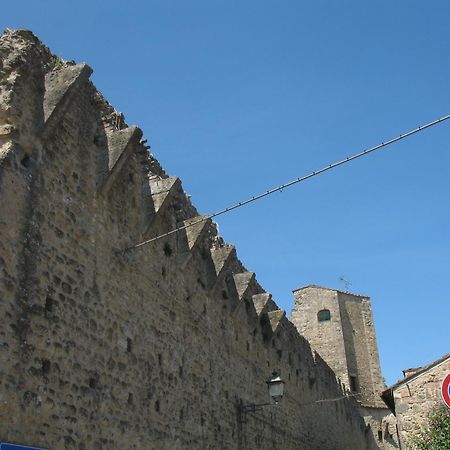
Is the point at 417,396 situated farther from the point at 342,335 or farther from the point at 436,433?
the point at 342,335

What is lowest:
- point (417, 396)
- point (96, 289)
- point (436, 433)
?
point (436, 433)

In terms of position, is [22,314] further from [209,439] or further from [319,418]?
[319,418]

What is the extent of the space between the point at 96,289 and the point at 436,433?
9506 millimetres

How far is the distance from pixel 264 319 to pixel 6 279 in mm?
9866

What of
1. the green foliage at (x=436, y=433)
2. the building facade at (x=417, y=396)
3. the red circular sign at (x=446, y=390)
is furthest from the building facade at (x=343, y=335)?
the green foliage at (x=436, y=433)

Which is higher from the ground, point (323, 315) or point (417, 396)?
point (323, 315)

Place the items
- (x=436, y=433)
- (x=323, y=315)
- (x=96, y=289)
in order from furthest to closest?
1. (x=323, y=315)
2. (x=436, y=433)
3. (x=96, y=289)

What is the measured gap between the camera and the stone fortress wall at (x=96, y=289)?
22.2 ft

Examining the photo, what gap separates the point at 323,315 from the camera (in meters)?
36.0

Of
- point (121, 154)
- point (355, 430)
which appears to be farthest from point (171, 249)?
point (355, 430)

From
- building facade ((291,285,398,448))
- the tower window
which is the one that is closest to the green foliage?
building facade ((291,285,398,448))

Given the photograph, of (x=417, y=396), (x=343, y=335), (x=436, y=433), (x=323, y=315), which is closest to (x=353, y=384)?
(x=343, y=335)

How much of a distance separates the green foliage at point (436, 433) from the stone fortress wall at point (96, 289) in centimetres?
415

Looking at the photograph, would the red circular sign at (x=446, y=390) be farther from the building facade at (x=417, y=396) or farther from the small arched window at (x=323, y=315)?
the small arched window at (x=323, y=315)
